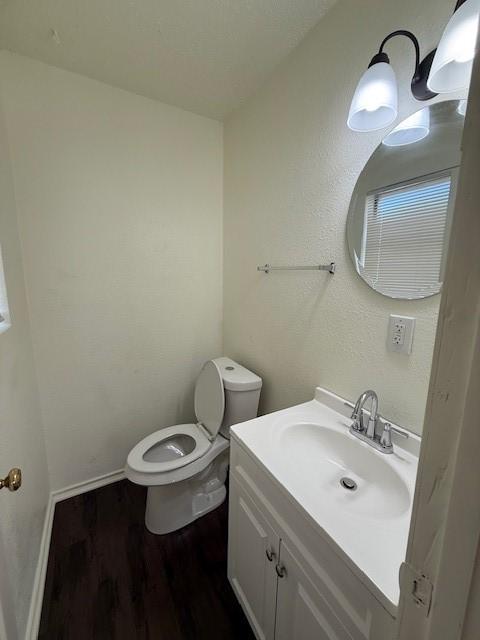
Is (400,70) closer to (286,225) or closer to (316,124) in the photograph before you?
(316,124)

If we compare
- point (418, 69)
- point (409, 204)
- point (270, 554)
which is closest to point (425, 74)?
point (418, 69)

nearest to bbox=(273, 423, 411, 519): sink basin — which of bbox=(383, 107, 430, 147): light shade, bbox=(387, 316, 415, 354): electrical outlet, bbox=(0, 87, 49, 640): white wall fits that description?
bbox=(387, 316, 415, 354): electrical outlet

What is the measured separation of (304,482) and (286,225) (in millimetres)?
1127

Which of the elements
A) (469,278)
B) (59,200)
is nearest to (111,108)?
(59,200)

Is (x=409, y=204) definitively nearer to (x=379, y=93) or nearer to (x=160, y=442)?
(x=379, y=93)

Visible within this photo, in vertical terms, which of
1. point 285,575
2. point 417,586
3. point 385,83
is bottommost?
point 285,575

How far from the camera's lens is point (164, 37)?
3.92ft

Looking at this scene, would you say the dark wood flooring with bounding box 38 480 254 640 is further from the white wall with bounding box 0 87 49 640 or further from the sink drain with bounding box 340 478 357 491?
the sink drain with bounding box 340 478 357 491

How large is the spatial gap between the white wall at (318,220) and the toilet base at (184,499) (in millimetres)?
547

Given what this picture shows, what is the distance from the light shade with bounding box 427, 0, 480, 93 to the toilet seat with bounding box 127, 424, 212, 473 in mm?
1731

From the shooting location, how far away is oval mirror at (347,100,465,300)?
81 cm

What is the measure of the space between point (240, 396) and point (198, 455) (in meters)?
0.38

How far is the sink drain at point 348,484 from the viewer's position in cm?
90

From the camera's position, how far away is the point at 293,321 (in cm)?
138
